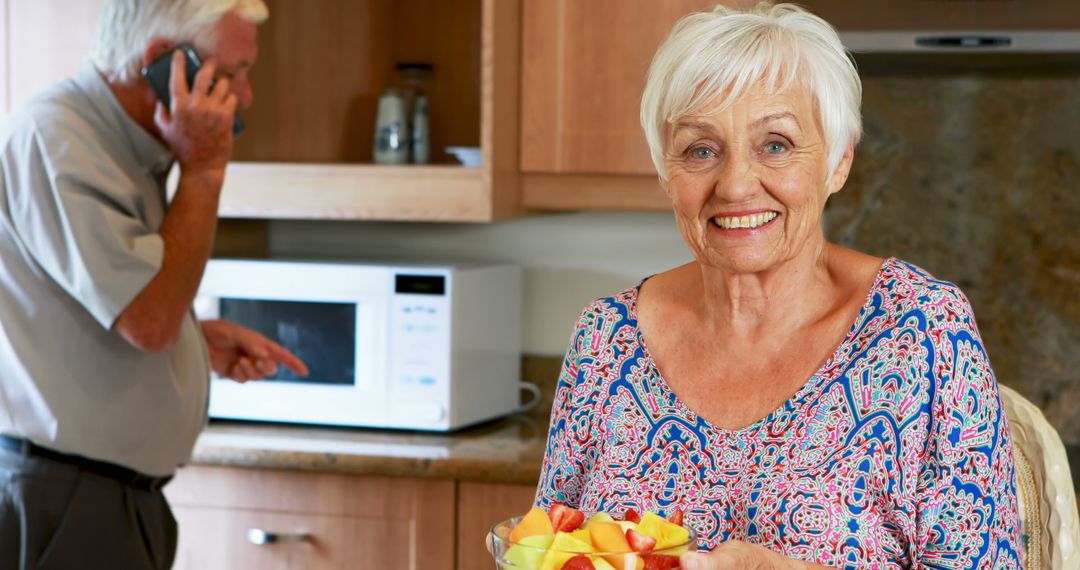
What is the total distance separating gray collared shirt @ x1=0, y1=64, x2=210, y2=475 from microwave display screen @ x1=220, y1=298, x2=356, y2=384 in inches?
17.5

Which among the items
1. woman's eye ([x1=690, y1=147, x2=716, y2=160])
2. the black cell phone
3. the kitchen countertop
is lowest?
the kitchen countertop

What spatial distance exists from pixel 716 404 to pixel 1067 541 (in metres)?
0.40

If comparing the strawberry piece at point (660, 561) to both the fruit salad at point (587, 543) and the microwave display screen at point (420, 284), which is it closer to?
the fruit salad at point (587, 543)

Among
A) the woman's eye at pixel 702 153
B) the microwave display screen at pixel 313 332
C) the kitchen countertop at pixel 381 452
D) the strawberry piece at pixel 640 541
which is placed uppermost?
the woman's eye at pixel 702 153

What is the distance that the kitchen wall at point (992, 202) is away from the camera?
2.29 meters

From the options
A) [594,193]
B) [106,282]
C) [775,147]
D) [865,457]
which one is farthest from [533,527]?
[594,193]

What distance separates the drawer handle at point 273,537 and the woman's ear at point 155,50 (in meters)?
0.81

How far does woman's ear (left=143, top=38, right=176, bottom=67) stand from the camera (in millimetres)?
1790

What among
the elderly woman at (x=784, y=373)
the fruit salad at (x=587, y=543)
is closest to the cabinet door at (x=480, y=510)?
the elderly woman at (x=784, y=373)

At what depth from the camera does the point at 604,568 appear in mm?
854

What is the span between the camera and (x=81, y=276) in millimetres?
1627

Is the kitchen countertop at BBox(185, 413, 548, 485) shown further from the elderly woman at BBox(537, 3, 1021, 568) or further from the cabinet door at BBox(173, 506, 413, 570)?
Result: the elderly woman at BBox(537, 3, 1021, 568)

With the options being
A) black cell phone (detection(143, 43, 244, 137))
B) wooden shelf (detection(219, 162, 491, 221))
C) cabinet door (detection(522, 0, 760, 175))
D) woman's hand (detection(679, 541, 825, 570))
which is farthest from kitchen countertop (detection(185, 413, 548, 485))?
woman's hand (detection(679, 541, 825, 570))

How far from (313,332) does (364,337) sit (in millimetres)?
107
